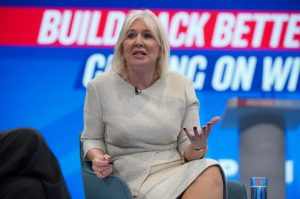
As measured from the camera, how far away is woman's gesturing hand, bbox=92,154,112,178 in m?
2.57

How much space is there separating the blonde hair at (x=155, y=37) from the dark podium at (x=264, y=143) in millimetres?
573

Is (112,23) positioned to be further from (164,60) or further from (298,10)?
(164,60)

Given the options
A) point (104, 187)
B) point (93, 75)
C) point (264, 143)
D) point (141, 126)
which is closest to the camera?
point (104, 187)

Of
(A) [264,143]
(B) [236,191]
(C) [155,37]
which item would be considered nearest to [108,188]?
(B) [236,191]

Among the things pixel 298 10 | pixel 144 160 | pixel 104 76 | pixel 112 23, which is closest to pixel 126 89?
pixel 104 76

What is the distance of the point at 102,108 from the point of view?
9.52 feet

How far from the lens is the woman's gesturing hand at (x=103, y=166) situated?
2.57 meters

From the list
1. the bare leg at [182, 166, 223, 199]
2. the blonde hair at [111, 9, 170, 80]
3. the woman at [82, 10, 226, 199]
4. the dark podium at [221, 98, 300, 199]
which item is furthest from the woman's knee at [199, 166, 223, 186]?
the dark podium at [221, 98, 300, 199]

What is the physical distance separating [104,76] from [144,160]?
49cm

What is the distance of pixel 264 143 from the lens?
3.52 meters

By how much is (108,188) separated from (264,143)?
127cm

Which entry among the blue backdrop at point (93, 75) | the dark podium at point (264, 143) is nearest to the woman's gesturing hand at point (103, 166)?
the dark podium at point (264, 143)

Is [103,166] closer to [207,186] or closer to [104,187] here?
[104,187]

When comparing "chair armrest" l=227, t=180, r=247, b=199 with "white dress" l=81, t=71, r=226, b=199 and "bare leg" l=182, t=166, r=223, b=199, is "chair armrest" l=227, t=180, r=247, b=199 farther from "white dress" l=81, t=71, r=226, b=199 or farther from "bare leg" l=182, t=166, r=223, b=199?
"bare leg" l=182, t=166, r=223, b=199
